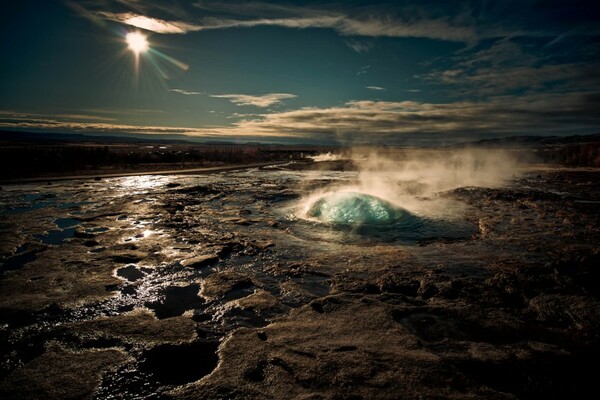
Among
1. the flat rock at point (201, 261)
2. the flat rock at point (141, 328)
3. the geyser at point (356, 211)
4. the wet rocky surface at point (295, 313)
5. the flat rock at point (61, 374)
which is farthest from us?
the geyser at point (356, 211)

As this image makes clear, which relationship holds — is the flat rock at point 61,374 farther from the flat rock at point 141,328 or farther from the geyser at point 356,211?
the geyser at point 356,211

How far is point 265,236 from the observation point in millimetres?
7820

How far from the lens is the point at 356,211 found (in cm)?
918

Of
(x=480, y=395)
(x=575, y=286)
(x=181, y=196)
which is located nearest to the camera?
(x=480, y=395)

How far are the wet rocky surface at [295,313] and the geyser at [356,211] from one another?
0.84 metres

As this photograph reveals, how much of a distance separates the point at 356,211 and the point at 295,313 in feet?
18.0

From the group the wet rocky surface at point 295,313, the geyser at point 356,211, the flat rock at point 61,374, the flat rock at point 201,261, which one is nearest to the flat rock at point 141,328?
the wet rocky surface at point 295,313

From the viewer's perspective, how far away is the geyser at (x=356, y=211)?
8.89m

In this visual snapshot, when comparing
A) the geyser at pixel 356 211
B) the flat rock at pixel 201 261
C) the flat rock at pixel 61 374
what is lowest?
the flat rock at pixel 61 374

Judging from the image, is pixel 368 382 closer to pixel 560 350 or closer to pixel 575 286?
pixel 560 350

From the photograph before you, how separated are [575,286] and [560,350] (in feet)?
6.71

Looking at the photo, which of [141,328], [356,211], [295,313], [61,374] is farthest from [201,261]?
[356,211]

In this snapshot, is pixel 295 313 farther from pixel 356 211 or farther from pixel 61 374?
pixel 356 211

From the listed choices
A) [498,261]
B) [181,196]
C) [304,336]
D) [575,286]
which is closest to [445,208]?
[498,261]
